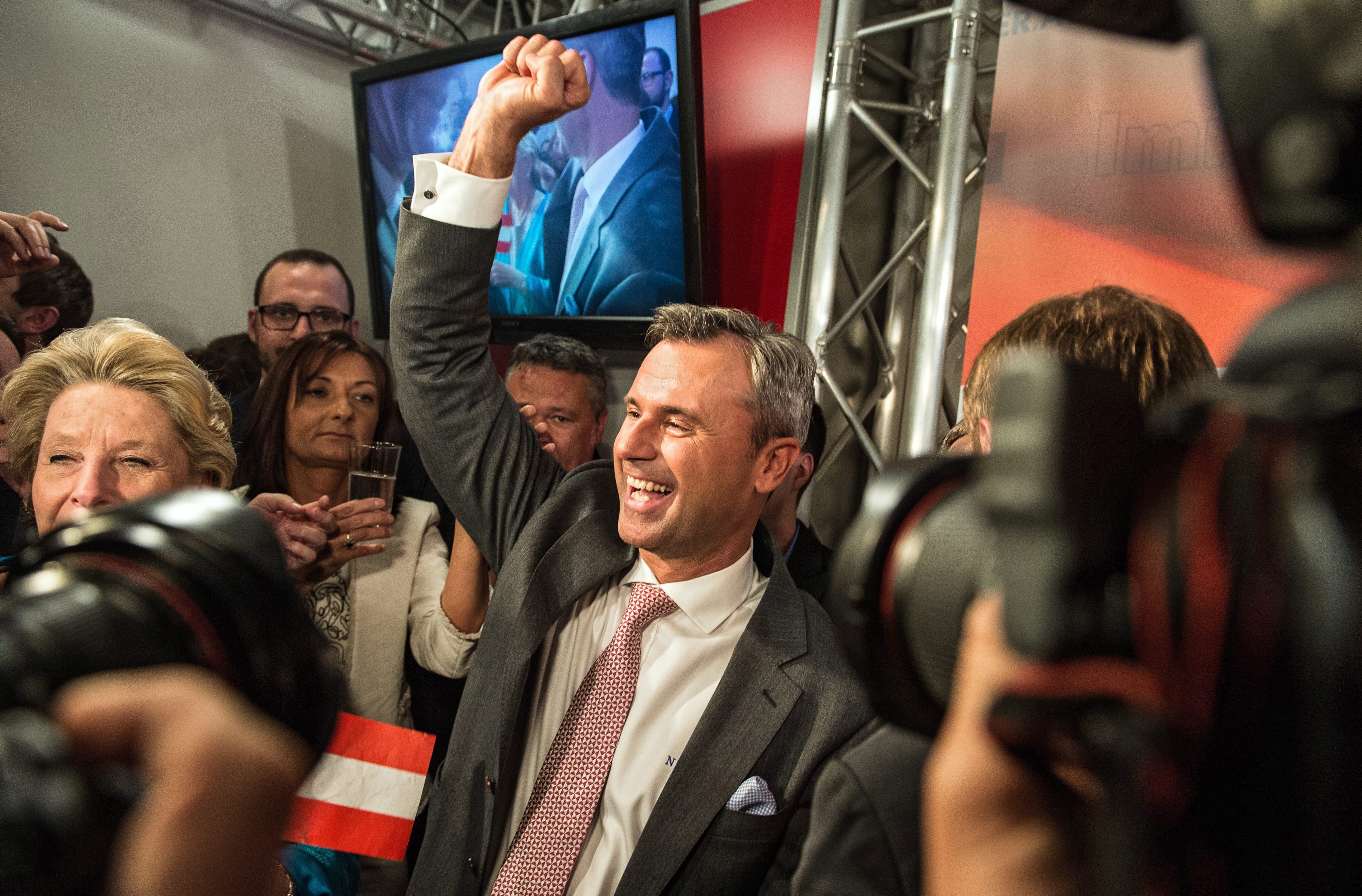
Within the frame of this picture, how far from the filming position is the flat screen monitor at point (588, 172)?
9.88 ft

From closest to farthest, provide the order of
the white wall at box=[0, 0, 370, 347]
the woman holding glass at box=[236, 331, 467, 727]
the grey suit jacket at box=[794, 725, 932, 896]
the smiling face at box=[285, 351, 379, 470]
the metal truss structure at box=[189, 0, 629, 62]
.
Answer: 1. the grey suit jacket at box=[794, 725, 932, 896]
2. the woman holding glass at box=[236, 331, 467, 727]
3. the smiling face at box=[285, 351, 379, 470]
4. the white wall at box=[0, 0, 370, 347]
5. the metal truss structure at box=[189, 0, 629, 62]

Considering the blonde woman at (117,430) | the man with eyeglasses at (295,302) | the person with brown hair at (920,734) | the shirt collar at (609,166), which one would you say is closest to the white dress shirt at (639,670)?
the blonde woman at (117,430)

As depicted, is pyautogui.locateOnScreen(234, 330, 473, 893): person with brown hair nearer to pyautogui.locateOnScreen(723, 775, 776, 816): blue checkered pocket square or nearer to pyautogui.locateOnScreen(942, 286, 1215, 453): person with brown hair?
pyautogui.locateOnScreen(723, 775, 776, 816): blue checkered pocket square

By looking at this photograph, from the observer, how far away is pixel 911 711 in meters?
0.50

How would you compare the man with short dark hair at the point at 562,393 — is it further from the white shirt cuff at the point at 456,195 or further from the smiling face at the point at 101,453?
the smiling face at the point at 101,453

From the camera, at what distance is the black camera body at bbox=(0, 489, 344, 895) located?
43 centimetres

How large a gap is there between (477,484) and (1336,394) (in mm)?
1595

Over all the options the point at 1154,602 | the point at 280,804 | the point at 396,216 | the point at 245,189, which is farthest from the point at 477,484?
the point at 245,189

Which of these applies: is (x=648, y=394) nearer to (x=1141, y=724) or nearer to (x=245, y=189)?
(x=1141, y=724)

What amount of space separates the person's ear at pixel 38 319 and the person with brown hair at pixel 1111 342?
2.80 m

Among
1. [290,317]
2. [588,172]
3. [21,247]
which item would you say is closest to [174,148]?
[290,317]

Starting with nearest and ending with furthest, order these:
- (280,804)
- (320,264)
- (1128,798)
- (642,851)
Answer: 1. (1128,798)
2. (280,804)
3. (642,851)
4. (320,264)

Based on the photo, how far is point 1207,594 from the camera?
373 mm

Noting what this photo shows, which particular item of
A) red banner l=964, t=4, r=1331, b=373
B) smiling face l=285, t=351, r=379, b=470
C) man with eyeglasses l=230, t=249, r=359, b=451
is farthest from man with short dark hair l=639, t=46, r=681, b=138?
smiling face l=285, t=351, r=379, b=470
